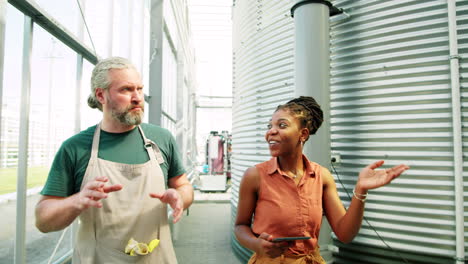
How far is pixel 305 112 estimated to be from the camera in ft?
5.36

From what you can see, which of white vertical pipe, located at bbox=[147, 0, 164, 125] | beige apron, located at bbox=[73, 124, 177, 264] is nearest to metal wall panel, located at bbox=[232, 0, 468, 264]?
beige apron, located at bbox=[73, 124, 177, 264]

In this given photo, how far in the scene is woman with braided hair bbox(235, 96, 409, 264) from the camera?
1.39 metres

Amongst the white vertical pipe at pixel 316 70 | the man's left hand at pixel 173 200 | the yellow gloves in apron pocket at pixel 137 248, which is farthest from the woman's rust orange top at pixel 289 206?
the white vertical pipe at pixel 316 70

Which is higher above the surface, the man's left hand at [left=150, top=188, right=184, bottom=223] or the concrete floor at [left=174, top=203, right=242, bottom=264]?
the man's left hand at [left=150, top=188, right=184, bottom=223]

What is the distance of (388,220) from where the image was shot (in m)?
2.60

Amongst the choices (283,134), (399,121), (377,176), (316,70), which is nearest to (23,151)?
(283,134)

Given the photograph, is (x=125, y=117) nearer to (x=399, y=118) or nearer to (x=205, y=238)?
(x=399, y=118)

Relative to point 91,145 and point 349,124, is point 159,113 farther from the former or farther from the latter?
point 91,145

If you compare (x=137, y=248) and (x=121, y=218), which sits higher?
(x=121, y=218)

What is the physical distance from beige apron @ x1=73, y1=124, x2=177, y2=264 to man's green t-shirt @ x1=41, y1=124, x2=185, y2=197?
4 cm

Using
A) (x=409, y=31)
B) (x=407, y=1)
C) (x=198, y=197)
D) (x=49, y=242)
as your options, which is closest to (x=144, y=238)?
(x=49, y=242)

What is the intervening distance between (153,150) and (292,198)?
0.79m

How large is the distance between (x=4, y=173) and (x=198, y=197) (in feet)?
24.7

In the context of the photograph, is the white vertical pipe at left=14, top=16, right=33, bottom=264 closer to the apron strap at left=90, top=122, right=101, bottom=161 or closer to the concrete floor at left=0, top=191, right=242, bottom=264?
the concrete floor at left=0, top=191, right=242, bottom=264
